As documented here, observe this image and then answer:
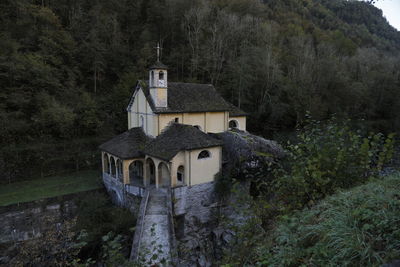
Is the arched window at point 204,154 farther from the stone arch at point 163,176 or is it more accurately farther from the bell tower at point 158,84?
the bell tower at point 158,84

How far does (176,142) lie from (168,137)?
1.09m

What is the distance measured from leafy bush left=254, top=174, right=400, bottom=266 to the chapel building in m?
10.2

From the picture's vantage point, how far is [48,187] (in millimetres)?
16844

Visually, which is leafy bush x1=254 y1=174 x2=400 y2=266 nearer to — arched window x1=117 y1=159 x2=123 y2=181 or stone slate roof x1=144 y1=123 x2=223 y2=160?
stone slate roof x1=144 y1=123 x2=223 y2=160

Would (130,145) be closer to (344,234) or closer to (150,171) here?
(150,171)

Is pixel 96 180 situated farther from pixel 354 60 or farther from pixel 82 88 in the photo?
pixel 354 60

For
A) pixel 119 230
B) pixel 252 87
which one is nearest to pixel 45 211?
pixel 119 230

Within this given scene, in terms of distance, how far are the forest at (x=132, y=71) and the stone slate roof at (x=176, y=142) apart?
884cm

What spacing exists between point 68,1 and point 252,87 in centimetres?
2569

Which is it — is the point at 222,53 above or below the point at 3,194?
above

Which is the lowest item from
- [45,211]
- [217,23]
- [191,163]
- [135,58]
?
[45,211]

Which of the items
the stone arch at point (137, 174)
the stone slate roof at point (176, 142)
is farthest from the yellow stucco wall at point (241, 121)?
the stone arch at point (137, 174)

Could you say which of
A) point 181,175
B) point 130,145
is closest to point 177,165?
point 181,175

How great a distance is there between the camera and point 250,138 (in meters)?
17.3
